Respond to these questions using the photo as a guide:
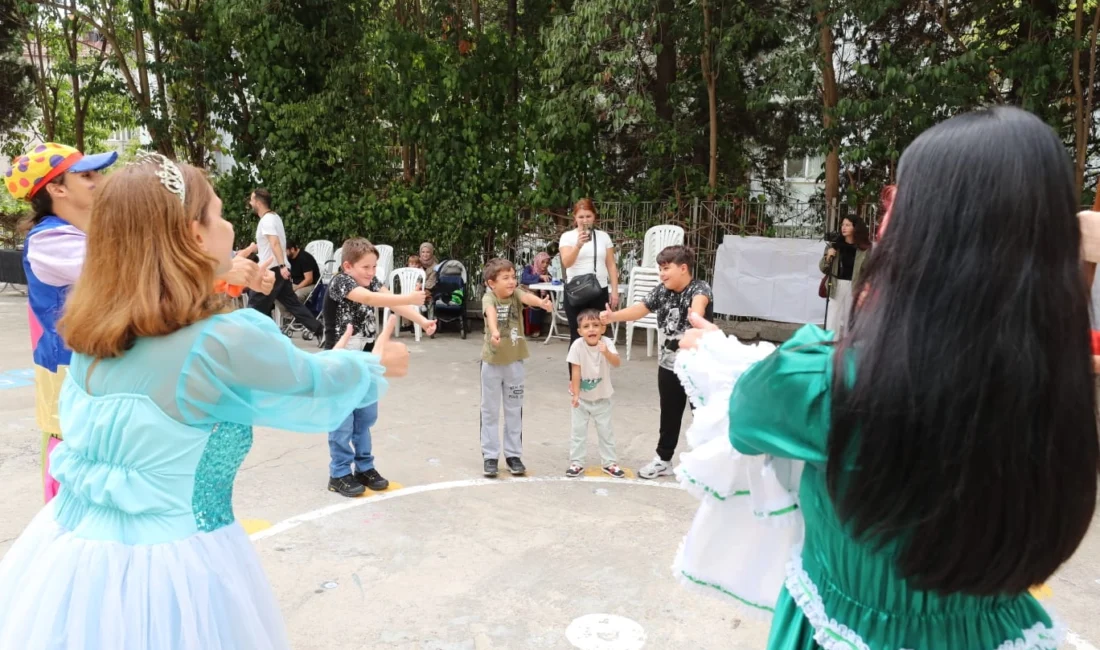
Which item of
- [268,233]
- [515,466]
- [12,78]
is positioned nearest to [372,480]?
[515,466]

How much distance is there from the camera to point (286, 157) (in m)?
13.3

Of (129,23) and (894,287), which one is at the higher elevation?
(129,23)

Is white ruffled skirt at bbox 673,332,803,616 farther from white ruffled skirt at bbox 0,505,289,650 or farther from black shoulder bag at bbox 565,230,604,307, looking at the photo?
black shoulder bag at bbox 565,230,604,307

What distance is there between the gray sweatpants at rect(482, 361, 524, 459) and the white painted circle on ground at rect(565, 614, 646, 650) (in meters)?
1.97

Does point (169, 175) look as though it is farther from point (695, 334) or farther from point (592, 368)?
point (592, 368)

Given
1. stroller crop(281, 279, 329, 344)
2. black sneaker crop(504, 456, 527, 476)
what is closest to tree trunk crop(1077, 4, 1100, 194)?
black sneaker crop(504, 456, 527, 476)

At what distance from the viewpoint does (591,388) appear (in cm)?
524

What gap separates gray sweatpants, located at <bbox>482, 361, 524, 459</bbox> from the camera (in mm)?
5266

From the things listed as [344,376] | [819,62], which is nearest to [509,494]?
[344,376]

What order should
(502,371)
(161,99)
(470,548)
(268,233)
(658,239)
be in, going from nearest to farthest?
1. (470,548)
2. (502,371)
3. (268,233)
4. (658,239)
5. (161,99)

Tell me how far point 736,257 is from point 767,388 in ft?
29.1

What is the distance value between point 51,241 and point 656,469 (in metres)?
3.67

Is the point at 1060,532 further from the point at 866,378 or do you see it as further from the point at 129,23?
the point at 129,23

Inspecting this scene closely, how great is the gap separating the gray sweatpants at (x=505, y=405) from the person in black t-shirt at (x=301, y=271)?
6529mm
